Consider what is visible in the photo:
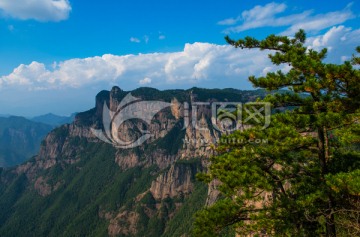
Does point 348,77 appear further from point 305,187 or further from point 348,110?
point 305,187

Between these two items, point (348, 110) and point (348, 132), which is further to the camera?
point (348, 132)

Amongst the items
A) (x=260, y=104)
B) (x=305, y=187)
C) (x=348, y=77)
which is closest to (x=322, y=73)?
(x=348, y=77)

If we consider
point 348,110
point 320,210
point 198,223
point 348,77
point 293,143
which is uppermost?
point 348,77

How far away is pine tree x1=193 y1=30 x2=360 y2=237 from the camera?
16094 mm

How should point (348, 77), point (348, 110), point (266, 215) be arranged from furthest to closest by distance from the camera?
point (266, 215)
point (348, 110)
point (348, 77)

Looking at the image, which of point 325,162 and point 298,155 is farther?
point 298,155

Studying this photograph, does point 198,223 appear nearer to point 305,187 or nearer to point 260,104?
point 305,187

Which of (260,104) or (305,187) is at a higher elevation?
(260,104)

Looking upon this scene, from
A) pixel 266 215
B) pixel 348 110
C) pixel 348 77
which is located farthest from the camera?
pixel 266 215

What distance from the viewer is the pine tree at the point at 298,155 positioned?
16094 mm

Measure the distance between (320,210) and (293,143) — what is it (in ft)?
12.3

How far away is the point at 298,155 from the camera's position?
19.6 meters

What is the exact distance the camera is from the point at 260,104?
62.3 ft

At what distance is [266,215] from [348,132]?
6769 millimetres
